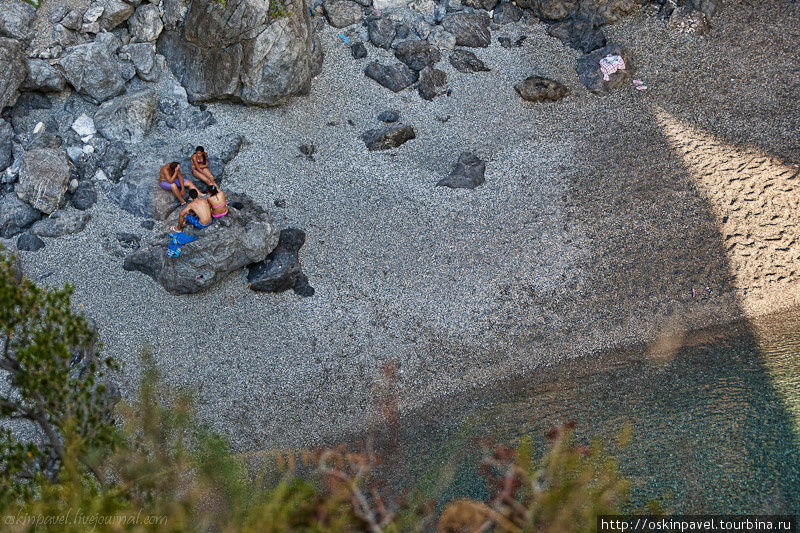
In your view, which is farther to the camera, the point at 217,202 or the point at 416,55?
the point at 416,55

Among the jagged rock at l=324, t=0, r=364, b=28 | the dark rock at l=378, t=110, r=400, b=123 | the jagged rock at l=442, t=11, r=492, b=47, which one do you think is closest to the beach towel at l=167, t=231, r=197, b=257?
the dark rock at l=378, t=110, r=400, b=123

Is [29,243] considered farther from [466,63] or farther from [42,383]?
[466,63]

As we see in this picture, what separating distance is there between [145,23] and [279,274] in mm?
7417

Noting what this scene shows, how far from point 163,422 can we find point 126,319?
8.40ft

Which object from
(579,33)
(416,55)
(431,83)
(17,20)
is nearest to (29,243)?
(17,20)

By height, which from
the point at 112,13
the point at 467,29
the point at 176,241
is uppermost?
the point at 467,29

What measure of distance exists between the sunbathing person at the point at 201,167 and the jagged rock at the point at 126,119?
6.21 ft

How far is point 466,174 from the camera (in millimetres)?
14312

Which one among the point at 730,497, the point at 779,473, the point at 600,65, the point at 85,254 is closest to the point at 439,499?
the point at 730,497

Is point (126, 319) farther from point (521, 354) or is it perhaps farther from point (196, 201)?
point (521, 354)

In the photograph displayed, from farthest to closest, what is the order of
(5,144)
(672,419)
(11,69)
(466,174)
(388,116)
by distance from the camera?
(388,116) → (466,174) → (11,69) → (5,144) → (672,419)

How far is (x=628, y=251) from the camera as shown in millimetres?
12906

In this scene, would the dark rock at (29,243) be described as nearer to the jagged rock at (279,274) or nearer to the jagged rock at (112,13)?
the jagged rock at (279,274)

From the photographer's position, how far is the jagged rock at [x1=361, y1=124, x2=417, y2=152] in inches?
588
